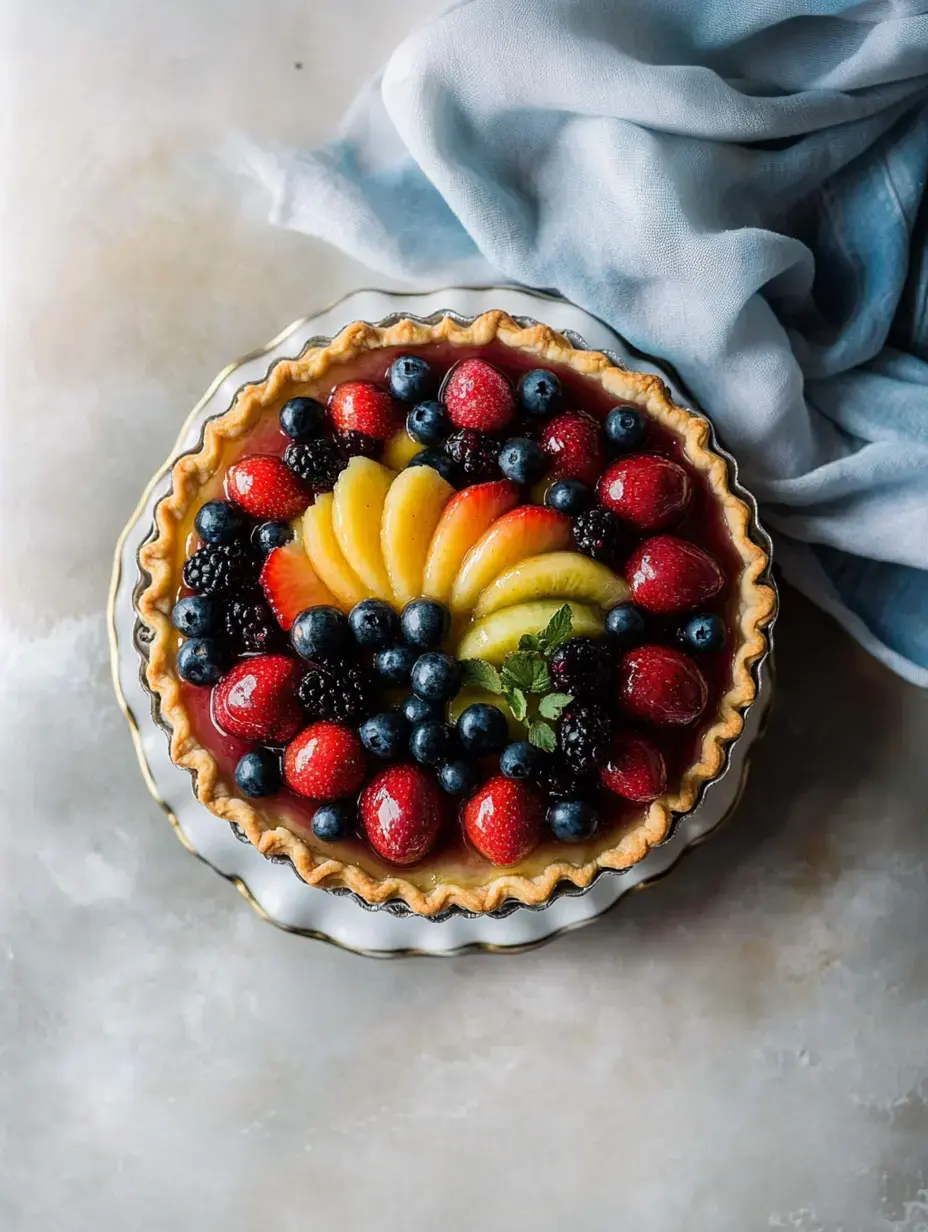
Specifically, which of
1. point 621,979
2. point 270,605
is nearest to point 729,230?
point 270,605

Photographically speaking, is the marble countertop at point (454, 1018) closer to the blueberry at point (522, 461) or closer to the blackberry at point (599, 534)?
the blackberry at point (599, 534)

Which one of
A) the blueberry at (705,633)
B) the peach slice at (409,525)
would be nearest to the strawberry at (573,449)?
the peach slice at (409,525)

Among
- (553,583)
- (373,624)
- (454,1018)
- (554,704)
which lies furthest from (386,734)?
(454,1018)

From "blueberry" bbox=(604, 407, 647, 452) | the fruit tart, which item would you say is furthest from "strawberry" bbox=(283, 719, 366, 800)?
"blueberry" bbox=(604, 407, 647, 452)

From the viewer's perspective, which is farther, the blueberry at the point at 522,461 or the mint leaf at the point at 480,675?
the blueberry at the point at 522,461

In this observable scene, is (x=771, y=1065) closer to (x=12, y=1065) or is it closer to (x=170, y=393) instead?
(x=12, y=1065)

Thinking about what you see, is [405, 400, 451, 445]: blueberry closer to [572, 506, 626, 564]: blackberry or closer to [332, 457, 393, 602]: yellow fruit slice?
[332, 457, 393, 602]: yellow fruit slice

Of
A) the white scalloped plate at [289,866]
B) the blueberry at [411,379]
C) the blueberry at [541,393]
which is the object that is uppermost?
the blueberry at [411,379]
